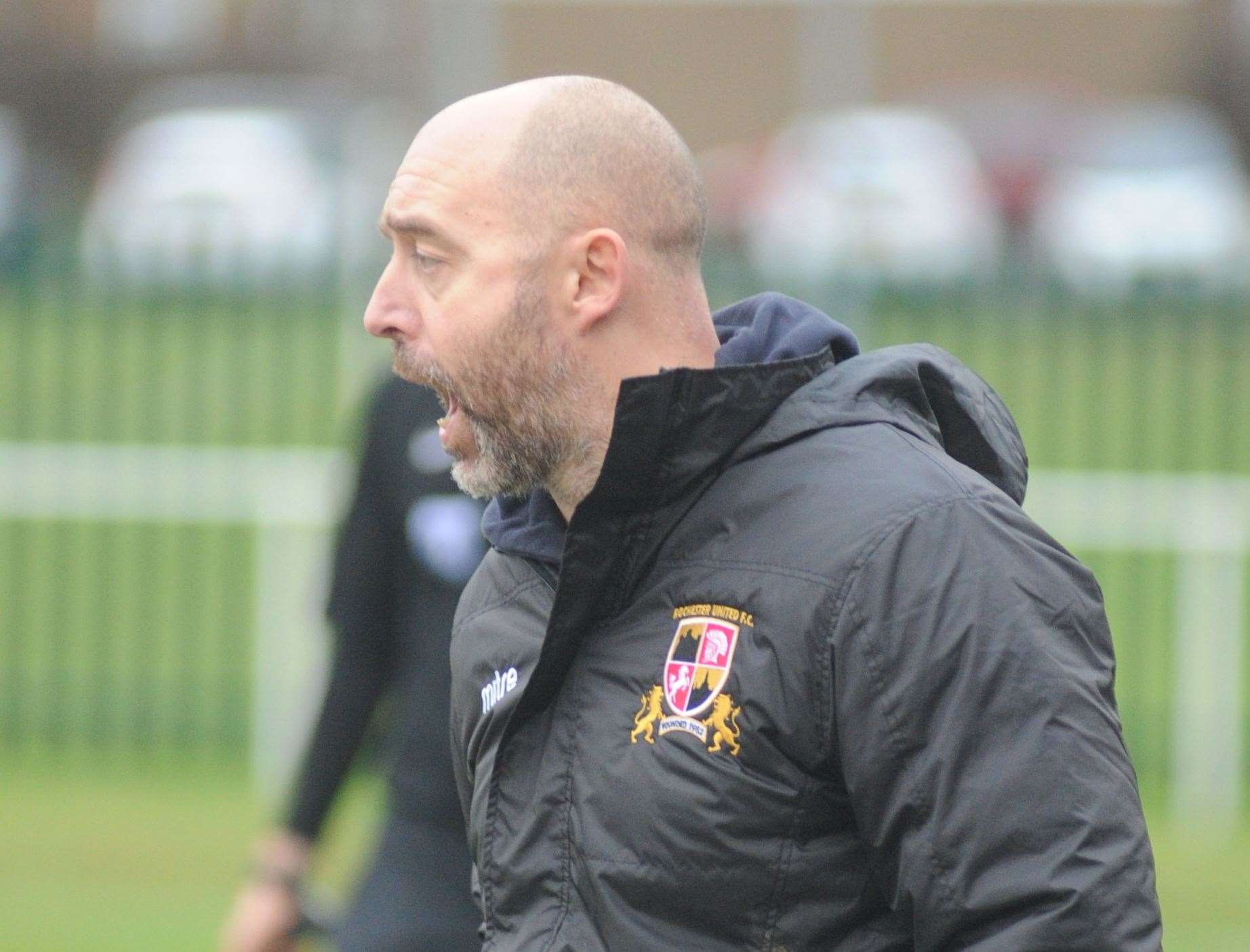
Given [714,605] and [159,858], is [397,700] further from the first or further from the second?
[159,858]

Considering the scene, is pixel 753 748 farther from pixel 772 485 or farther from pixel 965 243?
pixel 965 243

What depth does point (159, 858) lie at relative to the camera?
7383 millimetres

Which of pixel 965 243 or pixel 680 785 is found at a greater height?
pixel 965 243

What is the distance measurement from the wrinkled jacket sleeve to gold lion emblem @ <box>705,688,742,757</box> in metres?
0.10

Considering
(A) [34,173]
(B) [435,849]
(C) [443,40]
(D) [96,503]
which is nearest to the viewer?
(B) [435,849]

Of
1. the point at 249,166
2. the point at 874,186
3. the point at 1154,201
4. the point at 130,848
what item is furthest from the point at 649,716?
the point at 249,166

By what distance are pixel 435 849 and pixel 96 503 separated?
5161 millimetres

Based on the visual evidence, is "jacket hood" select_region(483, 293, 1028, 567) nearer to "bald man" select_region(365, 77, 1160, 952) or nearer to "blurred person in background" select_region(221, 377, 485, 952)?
"bald man" select_region(365, 77, 1160, 952)

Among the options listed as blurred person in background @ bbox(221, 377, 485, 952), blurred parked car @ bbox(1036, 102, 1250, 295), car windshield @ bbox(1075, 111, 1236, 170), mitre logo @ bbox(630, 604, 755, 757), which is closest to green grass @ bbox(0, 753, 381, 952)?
blurred person in background @ bbox(221, 377, 485, 952)

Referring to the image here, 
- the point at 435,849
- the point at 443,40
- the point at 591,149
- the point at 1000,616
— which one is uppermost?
the point at 443,40

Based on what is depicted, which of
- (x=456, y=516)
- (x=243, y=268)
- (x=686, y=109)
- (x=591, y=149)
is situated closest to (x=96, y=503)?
(x=243, y=268)

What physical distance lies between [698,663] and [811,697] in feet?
0.44

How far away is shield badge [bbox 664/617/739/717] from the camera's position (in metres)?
2.08

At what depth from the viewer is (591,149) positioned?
229 cm
